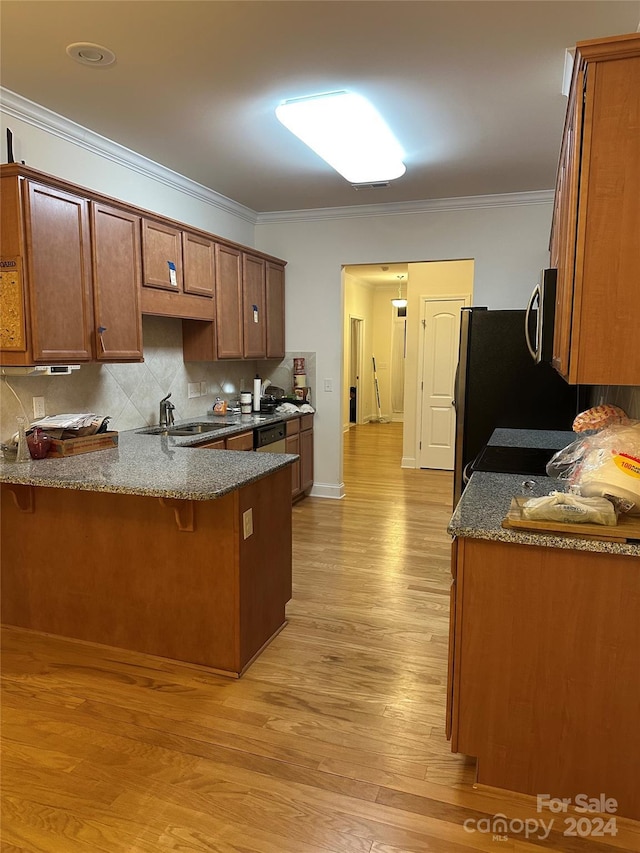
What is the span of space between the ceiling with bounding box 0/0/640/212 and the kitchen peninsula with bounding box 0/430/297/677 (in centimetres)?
182

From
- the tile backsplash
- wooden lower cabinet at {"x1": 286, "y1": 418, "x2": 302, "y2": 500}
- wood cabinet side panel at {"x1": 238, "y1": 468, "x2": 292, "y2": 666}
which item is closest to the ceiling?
the tile backsplash

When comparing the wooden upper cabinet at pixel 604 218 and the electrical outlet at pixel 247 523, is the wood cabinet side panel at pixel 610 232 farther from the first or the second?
the electrical outlet at pixel 247 523

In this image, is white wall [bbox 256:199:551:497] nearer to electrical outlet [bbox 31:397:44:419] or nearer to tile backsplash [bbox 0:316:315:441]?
tile backsplash [bbox 0:316:315:441]

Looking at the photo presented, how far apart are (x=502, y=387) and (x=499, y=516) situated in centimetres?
216

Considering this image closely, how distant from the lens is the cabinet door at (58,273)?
2.66 meters

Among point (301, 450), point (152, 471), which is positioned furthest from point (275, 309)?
point (152, 471)

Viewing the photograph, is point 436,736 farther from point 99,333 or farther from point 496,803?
point 99,333

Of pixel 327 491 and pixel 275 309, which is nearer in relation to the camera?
pixel 275 309

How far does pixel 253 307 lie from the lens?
4871mm

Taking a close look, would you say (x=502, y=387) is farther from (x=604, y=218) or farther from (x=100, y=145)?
A: (x=100, y=145)

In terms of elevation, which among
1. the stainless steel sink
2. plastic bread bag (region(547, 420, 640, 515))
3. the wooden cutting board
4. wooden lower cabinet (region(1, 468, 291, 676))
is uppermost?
plastic bread bag (region(547, 420, 640, 515))

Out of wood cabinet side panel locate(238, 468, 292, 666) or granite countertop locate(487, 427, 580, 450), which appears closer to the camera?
wood cabinet side panel locate(238, 468, 292, 666)

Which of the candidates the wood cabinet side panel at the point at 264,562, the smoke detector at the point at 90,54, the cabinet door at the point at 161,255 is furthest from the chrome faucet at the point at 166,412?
the smoke detector at the point at 90,54

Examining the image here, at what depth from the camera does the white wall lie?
15.8ft
